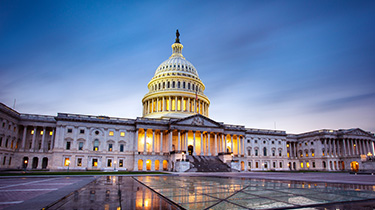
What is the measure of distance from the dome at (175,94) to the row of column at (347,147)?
50133 millimetres

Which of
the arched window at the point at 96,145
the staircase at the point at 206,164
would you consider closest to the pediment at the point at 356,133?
the staircase at the point at 206,164

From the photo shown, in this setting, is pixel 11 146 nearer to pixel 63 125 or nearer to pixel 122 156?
pixel 63 125

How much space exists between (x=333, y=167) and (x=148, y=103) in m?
75.5

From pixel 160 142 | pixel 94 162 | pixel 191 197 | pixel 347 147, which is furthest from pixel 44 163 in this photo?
pixel 347 147

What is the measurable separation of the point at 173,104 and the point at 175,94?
150 inches

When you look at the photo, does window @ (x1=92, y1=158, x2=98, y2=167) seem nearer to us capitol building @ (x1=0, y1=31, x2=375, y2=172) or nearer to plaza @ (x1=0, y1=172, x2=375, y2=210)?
us capitol building @ (x1=0, y1=31, x2=375, y2=172)

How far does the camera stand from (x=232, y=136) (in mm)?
81125

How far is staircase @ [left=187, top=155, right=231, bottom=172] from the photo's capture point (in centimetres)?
5903

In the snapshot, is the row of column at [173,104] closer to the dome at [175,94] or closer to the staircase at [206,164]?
the dome at [175,94]

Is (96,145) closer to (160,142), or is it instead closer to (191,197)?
(160,142)

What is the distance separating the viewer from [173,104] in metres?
89.1

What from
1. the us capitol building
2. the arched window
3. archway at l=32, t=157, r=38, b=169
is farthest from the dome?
archway at l=32, t=157, r=38, b=169

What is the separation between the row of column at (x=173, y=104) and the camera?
88875mm

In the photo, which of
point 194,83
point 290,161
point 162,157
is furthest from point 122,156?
point 290,161
